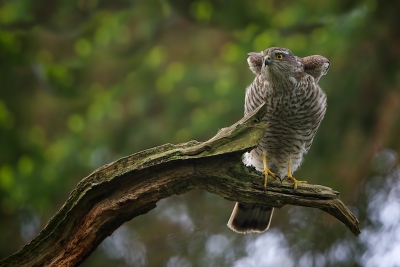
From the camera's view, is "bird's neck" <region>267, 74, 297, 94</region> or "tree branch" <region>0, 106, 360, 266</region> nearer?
"tree branch" <region>0, 106, 360, 266</region>

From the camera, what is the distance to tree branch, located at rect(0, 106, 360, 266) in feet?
10.6

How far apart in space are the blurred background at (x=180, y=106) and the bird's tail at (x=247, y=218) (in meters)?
0.55

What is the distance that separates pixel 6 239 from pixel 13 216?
0.93 metres

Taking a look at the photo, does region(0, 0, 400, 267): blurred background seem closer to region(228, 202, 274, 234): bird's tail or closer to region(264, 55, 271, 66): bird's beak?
region(228, 202, 274, 234): bird's tail

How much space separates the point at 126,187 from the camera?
3260 millimetres

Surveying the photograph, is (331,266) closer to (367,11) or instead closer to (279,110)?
(279,110)

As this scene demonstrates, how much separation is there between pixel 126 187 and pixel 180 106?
5.21 meters

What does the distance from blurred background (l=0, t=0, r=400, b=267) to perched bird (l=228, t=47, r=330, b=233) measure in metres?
0.64

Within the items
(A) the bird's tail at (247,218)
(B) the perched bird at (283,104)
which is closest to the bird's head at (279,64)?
(B) the perched bird at (283,104)

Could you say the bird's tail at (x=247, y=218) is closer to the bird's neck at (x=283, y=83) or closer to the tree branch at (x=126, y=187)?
the bird's neck at (x=283, y=83)

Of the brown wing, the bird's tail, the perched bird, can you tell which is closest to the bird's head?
the perched bird

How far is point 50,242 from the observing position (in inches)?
130

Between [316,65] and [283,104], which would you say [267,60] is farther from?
[316,65]

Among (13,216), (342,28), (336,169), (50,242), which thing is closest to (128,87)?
(13,216)
